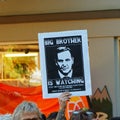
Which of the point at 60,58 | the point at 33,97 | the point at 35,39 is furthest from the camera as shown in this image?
the point at 35,39

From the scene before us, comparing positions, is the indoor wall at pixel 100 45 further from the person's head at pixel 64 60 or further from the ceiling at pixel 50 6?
the person's head at pixel 64 60

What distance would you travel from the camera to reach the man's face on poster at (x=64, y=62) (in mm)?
5156

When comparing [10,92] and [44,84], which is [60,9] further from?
[44,84]

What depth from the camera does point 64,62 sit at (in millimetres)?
5156

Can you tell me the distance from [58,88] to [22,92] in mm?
3322

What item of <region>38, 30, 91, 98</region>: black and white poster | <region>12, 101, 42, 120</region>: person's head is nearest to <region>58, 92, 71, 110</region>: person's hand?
<region>38, 30, 91, 98</region>: black and white poster

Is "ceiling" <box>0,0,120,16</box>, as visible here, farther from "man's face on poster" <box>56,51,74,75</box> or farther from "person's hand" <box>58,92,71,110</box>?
"person's hand" <box>58,92,71,110</box>

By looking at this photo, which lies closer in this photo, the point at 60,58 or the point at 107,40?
the point at 60,58

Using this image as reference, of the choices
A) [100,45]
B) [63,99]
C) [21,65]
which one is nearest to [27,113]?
[63,99]

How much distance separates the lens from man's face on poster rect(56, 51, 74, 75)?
516cm

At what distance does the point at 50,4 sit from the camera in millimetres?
8836

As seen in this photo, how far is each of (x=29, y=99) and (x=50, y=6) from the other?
1.78 meters

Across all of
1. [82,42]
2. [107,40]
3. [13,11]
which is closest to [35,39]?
[13,11]

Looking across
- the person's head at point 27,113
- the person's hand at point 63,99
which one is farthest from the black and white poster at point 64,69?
the person's head at point 27,113
